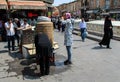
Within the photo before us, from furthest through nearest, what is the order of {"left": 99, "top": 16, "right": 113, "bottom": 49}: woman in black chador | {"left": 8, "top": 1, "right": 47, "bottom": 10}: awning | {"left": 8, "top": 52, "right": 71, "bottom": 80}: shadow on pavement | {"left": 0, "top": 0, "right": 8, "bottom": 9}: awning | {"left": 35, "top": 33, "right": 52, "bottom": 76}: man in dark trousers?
{"left": 8, "top": 1, "right": 47, "bottom": 10}: awning
{"left": 0, "top": 0, "right": 8, "bottom": 9}: awning
{"left": 99, "top": 16, "right": 113, "bottom": 49}: woman in black chador
{"left": 8, "top": 52, "right": 71, "bottom": 80}: shadow on pavement
{"left": 35, "top": 33, "right": 52, "bottom": 76}: man in dark trousers

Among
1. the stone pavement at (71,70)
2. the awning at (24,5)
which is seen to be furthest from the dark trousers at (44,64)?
the awning at (24,5)

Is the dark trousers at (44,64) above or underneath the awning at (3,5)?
underneath

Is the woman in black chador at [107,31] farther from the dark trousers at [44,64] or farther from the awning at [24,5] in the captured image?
the awning at [24,5]

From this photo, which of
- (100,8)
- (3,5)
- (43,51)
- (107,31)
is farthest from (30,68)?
(100,8)

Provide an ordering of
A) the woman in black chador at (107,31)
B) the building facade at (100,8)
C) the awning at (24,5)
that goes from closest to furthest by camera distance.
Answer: the woman in black chador at (107,31), the awning at (24,5), the building facade at (100,8)

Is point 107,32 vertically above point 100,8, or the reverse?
point 100,8

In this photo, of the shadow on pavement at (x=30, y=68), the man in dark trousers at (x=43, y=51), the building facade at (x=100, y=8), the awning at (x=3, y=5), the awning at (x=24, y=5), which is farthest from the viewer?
the building facade at (x=100, y=8)

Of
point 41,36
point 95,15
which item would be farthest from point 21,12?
point 95,15

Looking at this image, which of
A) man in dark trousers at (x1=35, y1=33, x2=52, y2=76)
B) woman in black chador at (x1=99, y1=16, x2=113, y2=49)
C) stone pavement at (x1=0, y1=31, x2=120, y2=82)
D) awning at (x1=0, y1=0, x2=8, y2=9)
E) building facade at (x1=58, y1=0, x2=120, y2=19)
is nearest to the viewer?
stone pavement at (x1=0, y1=31, x2=120, y2=82)

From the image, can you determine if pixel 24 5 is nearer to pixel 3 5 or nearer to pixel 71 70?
pixel 3 5

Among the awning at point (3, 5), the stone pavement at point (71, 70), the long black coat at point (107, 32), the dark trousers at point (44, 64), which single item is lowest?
the stone pavement at point (71, 70)

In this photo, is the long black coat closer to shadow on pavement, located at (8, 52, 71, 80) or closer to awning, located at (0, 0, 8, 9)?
shadow on pavement, located at (8, 52, 71, 80)

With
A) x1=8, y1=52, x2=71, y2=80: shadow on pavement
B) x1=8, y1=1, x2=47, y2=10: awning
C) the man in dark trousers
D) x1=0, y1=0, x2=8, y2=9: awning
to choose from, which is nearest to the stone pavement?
x1=8, y1=52, x2=71, y2=80: shadow on pavement

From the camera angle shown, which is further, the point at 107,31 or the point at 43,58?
the point at 107,31
